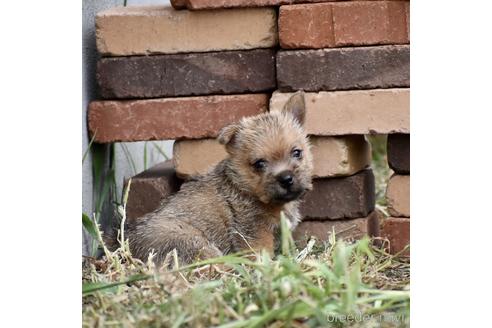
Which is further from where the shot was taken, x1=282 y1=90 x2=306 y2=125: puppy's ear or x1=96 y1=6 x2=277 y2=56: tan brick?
x1=96 y1=6 x2=277 y2=56: tan brick

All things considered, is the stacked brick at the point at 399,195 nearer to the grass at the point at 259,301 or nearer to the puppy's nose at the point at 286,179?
the puppy's nose at the point at 286,179

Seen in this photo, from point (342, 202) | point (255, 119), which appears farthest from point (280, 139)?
point (342, 202)

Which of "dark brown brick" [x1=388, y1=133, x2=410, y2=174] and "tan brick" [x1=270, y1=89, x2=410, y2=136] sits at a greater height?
"tan brick" [x1=270, y1=89, x2=410, y2=136]

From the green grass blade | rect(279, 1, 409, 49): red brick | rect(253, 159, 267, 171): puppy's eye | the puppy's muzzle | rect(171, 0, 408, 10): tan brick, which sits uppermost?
rect(171, 0, 408, 10): tan brick

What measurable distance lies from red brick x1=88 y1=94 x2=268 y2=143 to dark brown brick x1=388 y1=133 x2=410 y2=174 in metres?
0.78

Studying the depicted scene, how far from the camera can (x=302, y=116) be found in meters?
5.08

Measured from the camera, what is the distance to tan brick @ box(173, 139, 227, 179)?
5.48m

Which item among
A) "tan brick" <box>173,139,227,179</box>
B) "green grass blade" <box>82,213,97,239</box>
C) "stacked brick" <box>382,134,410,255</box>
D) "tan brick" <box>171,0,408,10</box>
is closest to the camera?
"green grass blade" <box>82,213,97,239</box>

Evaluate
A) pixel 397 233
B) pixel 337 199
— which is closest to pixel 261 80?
pixel 337 199

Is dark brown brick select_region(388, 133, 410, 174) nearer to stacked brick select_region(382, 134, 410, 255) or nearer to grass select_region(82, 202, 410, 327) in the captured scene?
stacked brick select_region(382, 134, 410, 255)

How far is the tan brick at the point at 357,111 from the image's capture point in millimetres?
5020

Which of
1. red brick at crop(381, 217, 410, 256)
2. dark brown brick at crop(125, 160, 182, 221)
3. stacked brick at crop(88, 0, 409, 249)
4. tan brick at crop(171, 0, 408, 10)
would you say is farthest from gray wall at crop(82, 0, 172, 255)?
red brick at crop(381, 217, 410, 256)

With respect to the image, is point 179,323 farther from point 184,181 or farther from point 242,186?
point 184,181

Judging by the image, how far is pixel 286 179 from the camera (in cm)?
489
